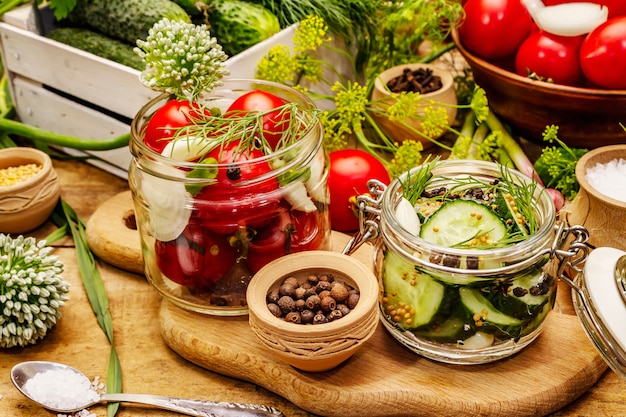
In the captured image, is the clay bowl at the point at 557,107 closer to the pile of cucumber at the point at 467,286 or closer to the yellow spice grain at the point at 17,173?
the pile of cucumber at the point at 467,286

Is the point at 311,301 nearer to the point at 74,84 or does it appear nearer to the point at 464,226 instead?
the point at 464,226

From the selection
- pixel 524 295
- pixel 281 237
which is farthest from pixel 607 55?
pixel 281 237

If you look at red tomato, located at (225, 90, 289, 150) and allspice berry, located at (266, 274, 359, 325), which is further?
red tomato, located at (225, 90, 289, 150)

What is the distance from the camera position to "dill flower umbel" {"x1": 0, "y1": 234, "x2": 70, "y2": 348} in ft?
3.51

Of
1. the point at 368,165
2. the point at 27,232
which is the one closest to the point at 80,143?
the point at 27,232

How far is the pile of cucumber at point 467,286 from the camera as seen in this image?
0.92 m

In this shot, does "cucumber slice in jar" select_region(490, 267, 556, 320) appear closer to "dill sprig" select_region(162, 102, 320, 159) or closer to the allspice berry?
the allspice berry

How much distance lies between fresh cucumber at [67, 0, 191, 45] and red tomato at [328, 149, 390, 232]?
1.47 feet

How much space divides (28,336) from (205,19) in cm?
77

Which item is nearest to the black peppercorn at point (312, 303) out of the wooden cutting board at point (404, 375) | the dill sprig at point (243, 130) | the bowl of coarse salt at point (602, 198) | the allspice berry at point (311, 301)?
the allspice berry at point (311, 301)

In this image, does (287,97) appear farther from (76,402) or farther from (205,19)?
(76,402)

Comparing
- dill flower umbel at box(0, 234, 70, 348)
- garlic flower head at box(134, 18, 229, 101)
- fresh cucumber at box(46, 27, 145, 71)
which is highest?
garlic flower head at box(134, 18, 229, 101)

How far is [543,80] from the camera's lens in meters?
1.40

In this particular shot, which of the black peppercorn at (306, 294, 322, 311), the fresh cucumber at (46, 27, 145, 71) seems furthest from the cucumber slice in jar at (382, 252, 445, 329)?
the fresh cucumber at (46, 27, 145, 71)
